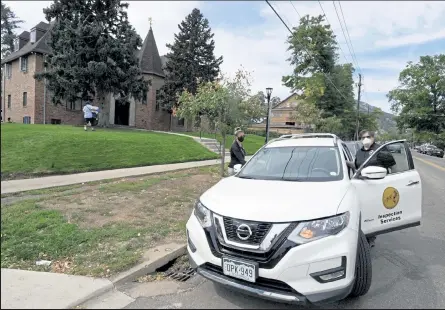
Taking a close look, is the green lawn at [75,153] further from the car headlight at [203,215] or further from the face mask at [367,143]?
the face mask at [367,143]

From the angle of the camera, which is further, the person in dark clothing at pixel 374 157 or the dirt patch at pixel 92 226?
the person in dark clothing at pixel 374 157

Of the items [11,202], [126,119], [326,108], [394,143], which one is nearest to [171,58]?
[126,119]

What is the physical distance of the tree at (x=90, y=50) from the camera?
69.9 feet

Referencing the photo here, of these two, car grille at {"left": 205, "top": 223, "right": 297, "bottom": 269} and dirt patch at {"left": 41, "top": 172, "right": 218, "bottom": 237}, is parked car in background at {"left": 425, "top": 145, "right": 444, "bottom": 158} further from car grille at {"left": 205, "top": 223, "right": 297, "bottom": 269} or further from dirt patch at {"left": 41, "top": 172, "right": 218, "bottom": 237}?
car grille at {"left": 205, "top": 223, "right": 297, "bottom": 269}

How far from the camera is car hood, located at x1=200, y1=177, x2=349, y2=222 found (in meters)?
3.17

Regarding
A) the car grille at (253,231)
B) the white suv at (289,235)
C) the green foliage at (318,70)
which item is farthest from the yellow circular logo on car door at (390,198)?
the green foliage at (318,70)

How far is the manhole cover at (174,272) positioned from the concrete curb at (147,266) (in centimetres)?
6

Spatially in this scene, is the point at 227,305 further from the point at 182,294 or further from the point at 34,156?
the point at 34,156

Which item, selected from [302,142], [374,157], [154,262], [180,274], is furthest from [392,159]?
[154,262]

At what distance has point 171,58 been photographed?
3428cm

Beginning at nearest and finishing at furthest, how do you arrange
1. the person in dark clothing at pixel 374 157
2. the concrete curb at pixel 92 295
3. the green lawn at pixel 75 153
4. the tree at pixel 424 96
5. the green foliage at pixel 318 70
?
the concrete curb at pixel 92 295 < the person in dark clothing at pixel 374 157 < the green lawn at pixel 75 153 < the green foliage at pixel 318 70 < the tree at pixel 424 96

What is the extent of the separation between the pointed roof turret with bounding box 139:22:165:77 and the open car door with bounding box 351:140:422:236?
106 feet

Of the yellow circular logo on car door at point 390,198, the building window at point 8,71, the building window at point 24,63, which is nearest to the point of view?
the yellow circular logo on car door at point 390,198

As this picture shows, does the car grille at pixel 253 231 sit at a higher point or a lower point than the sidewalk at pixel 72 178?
higher
